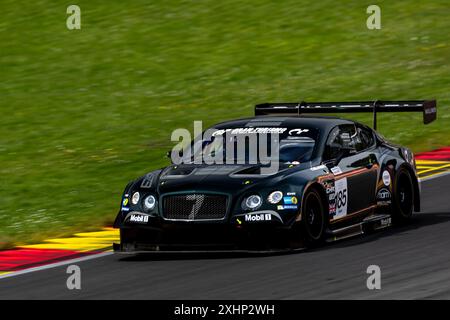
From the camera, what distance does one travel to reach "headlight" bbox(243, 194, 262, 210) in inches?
488

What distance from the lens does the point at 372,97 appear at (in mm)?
25828

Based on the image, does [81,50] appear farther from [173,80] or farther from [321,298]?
[321,298]

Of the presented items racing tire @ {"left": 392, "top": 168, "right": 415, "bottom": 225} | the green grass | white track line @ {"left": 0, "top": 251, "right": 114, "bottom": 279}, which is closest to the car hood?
white track line @ {"left": 0, "top": 251, "right": 114, "bottom": 279}

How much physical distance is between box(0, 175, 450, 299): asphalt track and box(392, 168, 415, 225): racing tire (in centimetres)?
63

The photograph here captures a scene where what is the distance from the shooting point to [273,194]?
1243cm

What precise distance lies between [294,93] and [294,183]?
1438 centimetres

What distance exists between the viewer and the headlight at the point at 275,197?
12406 mm

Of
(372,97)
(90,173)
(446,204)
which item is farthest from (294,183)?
(372,97)

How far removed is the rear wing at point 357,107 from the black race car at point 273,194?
0.51 meters

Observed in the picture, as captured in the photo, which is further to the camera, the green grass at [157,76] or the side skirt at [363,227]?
the green grass at [157,76]

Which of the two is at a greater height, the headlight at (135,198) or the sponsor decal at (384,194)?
the headlight at (135,198)

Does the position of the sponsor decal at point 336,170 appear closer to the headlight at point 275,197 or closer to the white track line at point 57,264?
the headlight at point 275,197

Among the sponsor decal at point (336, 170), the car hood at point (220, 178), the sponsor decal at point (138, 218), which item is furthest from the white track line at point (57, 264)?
the sponsor decal at point (336, 170)

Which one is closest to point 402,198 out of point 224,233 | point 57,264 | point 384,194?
point 384,194
